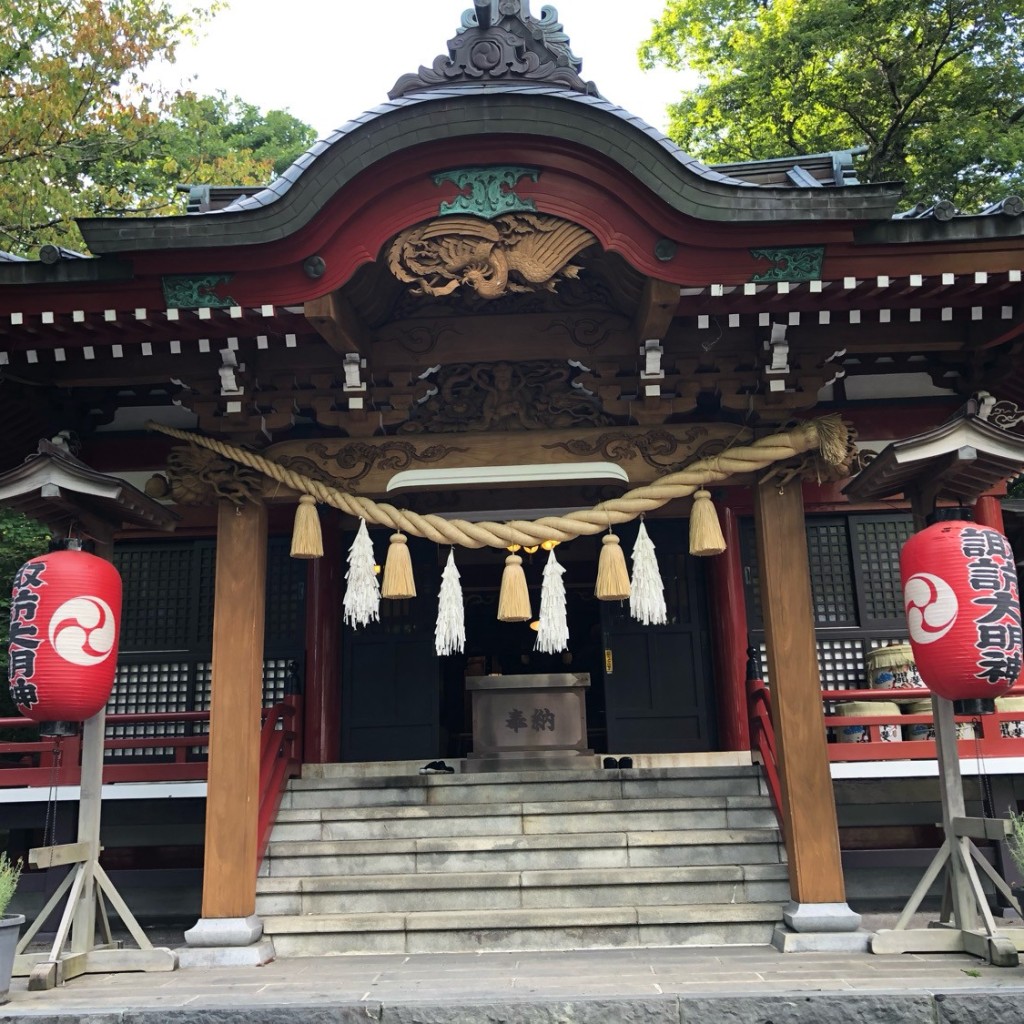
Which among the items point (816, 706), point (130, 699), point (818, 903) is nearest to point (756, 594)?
point (816, 706)

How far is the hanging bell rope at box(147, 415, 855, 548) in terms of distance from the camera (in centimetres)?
656

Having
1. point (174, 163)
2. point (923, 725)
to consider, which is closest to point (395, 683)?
point (923, 725)

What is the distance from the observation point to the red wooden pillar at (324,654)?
8.88 m

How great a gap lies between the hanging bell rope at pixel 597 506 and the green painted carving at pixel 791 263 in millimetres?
1121

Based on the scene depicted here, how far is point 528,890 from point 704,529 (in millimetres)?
2944

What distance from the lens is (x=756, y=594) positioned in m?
9.09

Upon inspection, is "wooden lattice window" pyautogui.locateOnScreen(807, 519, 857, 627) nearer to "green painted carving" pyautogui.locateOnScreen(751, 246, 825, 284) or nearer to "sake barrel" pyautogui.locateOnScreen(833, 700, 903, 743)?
"sake barrel" pyautogui.locateOnScreen(833, 700, 903, 743)

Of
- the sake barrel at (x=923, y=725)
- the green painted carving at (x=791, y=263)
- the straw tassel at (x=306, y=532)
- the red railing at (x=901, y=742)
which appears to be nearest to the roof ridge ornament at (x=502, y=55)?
the green painted carving at (x=791, y=263)

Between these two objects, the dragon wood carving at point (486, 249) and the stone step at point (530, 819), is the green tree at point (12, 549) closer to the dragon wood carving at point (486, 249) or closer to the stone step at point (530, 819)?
the stone step at point (530, 819)

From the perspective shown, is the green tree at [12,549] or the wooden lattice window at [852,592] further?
the green tree at [12,549]

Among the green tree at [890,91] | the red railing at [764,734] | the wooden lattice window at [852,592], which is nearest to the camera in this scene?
the red railing at [764,734]

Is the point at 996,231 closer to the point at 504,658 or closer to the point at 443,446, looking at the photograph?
the point at 443,446

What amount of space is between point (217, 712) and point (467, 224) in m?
3.86

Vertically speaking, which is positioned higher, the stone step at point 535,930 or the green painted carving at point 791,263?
the green painted carving at point 791,263
